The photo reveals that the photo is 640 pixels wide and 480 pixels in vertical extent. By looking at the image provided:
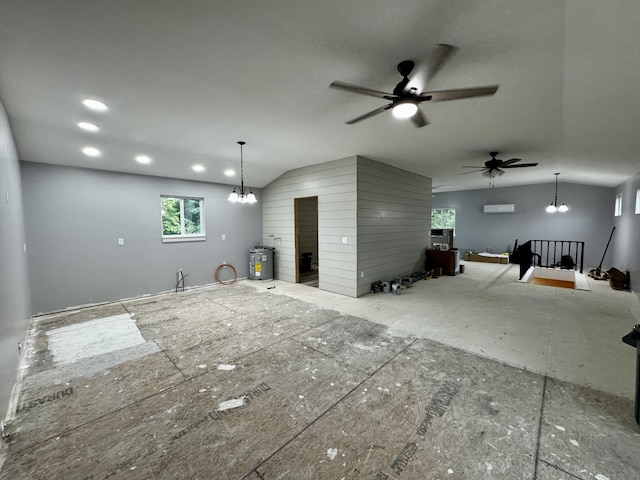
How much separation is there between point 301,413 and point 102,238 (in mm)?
5081

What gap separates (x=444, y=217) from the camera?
37.2ft

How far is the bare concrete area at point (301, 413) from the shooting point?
5.13 feet

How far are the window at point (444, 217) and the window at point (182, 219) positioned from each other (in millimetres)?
9822

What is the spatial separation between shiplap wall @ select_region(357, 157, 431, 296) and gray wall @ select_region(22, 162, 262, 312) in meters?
3.72

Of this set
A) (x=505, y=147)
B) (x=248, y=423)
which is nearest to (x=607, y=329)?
(x=505, y=147)

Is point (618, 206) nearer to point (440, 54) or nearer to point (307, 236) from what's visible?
point (307, 236)

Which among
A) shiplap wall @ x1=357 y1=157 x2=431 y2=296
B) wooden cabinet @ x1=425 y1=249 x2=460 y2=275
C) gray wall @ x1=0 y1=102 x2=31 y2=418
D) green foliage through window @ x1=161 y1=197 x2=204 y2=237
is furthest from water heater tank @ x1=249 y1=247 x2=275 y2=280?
wooden cabinet @ x1=425 y1=249 x2=460 y2=275

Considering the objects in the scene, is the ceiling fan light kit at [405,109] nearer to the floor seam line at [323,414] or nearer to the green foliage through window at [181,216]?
the floor seam line at [323,414]

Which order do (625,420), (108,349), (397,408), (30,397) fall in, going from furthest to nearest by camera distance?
(108,349)
(30,397)
(397,408)
(625,420)

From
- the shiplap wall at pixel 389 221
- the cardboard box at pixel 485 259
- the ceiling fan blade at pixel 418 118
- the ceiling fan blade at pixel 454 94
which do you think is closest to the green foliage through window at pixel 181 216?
the shiplap wall at pixel 389 221

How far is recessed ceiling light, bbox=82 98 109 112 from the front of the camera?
8.73ft

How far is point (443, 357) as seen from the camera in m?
2.80

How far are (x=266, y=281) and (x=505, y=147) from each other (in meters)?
5.83

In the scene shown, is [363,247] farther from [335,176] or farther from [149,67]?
[149,67]
